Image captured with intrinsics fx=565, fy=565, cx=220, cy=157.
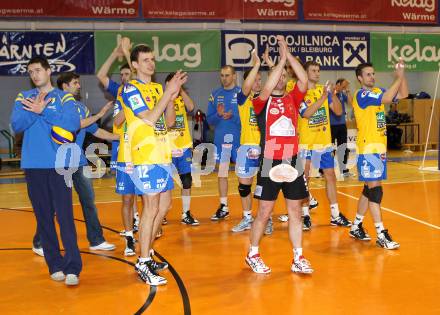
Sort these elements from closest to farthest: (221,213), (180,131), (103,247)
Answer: (103,247) < (180,131) < (221,213)

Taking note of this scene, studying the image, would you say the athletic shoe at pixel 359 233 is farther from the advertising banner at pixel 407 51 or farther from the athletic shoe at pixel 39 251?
the advertising banner at pixel 407 51

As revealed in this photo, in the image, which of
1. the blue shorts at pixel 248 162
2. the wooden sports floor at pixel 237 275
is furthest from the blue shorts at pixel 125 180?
the blue shorts at pixel 248 162

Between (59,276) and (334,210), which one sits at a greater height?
(334,210)

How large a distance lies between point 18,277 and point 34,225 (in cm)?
258

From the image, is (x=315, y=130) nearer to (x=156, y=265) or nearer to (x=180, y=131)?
(x=180, y=131)

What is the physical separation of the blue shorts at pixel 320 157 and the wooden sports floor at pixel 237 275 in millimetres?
856

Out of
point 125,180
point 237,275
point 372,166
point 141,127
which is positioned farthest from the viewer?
point 372,166

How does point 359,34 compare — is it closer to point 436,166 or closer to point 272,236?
point 436,166

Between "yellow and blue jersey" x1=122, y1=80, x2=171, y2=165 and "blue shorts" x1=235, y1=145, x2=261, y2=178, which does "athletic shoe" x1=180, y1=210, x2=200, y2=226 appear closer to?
"blue shorts" x1=235, y1=145, x2=261, y2=178

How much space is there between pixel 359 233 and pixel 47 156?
12.4 ft

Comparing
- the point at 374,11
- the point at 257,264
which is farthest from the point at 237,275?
the point at 374,11

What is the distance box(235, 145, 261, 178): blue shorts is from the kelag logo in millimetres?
8073

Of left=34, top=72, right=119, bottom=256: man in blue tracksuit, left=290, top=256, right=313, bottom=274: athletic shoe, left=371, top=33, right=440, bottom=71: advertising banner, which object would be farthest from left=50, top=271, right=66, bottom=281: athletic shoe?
left=371, top=33, right=440, bottom=71: advertising banner

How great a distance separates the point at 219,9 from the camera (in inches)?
602
